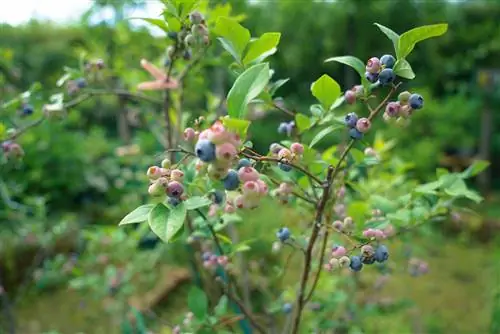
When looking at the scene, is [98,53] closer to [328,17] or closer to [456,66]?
[328,17]

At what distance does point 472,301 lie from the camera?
10.1 feet

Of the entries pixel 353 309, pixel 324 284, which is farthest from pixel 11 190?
pixel 353 309

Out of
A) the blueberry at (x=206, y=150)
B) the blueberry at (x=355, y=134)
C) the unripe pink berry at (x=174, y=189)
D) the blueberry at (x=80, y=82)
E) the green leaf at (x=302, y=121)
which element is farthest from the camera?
the blueberry at (x=80, y=82)

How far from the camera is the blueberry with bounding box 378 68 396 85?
63 cm

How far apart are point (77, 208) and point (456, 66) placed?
4253mm

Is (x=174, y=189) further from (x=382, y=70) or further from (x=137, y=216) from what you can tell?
(x=382, y=70)

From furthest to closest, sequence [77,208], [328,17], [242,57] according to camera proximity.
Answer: [328,17]
[77,208]
[242,57]

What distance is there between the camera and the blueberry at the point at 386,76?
2.07 ft

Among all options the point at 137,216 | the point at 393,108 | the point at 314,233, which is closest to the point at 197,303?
→ the point at 314,233

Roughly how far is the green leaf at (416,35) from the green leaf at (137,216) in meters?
0.34

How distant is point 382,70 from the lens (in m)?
0.64

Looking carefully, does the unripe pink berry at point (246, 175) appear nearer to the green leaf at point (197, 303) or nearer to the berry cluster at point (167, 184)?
the berry cluster at point (167, 184)

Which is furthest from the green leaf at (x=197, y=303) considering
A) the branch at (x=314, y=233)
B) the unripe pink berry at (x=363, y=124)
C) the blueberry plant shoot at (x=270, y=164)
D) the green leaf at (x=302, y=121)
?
the unripe pink berry at (x=363, y=124)

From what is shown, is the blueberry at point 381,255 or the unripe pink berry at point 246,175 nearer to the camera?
the unripe pink berry at point 246,175
